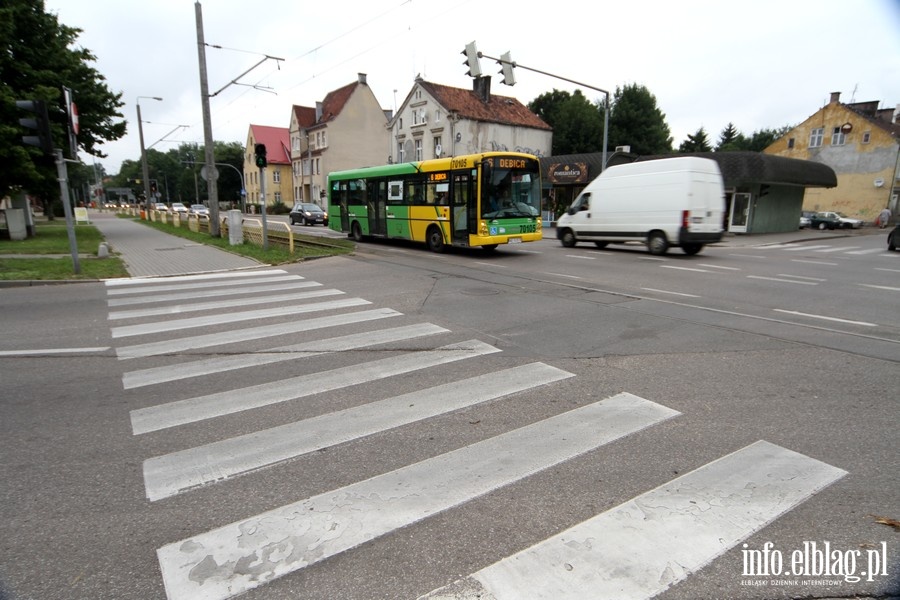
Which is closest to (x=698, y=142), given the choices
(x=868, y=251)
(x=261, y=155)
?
(x=868, y=251)

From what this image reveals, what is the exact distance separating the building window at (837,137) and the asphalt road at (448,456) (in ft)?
151

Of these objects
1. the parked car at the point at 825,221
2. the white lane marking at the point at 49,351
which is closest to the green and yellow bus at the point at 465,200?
the white lane marking at the point at 49,351

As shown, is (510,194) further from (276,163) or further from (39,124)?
(276,163)

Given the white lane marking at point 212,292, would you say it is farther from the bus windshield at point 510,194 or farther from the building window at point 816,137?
the building window at point 816,137

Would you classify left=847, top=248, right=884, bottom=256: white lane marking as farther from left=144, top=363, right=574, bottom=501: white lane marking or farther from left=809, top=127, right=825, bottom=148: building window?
left=809, top=127, right=825, bottom=148: building window

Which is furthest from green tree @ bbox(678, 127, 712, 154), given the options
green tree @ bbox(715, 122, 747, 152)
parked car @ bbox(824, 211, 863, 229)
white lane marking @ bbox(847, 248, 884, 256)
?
white lane marking @ bbox(847, 248, 884, 256)

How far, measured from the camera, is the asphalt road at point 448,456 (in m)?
2.37

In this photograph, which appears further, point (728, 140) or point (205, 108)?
point (728, 140)

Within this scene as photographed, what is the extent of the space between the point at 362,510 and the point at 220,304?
6.86 m

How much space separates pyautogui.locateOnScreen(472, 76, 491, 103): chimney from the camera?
4581 cm

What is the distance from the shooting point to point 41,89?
17.1 meters

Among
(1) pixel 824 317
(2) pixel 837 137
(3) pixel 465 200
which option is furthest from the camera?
(2) pixel 837 137

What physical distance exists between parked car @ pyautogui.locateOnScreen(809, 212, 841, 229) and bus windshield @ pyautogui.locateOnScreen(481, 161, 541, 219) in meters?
32.5

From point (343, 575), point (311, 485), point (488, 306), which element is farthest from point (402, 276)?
point (343, 575)
